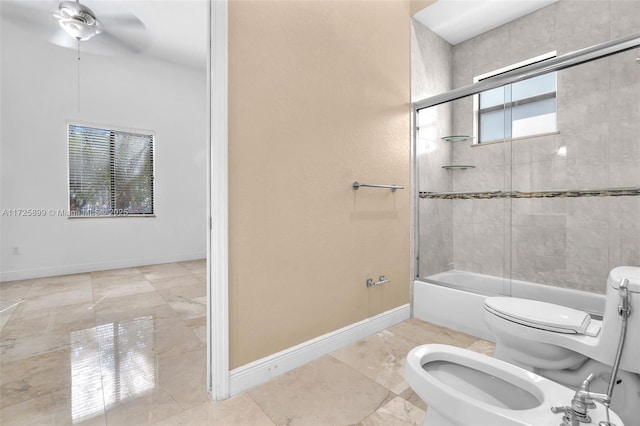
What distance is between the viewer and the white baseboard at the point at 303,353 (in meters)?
1.53

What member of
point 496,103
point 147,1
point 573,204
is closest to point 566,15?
point 496,103

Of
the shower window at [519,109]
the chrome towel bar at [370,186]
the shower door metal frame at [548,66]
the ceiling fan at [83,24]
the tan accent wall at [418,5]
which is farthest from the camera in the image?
Answer: the ceiling fan at [83,24]

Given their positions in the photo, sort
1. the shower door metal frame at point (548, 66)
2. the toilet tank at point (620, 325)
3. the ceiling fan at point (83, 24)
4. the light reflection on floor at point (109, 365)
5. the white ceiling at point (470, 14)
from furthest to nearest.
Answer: the ceiling fan at point (83, 24), the white ceiling at point (470, 14), the shower door metal frame at point (548, 66), the light reflection on floor at point (109, 365), the toilet tank at point (620, 325)

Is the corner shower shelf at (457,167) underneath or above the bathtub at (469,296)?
above

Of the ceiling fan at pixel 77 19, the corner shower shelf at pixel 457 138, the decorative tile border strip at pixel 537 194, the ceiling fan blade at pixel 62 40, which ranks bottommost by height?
the decorative tile border strip at pixel 537 194

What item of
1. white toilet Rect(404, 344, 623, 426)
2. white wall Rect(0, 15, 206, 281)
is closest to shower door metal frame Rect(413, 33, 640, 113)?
white toilet Rect(404, 344, 623, 426)

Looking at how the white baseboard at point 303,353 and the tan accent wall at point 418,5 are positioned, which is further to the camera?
the tan accent wall at point 418,5

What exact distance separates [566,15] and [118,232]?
18.1ft

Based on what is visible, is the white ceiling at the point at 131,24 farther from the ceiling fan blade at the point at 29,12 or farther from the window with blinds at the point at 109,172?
the window with blinds at the point at 109,172

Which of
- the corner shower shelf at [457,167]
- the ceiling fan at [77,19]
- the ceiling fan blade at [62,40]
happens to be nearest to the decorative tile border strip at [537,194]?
the corner shower shelf at [457,167]

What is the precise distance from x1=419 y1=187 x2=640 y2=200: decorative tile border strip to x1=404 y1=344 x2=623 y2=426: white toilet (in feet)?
5.58

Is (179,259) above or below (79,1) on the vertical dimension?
below

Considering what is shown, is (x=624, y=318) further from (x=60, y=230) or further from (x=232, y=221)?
(x=60, y=230)

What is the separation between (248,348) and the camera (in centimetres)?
156
